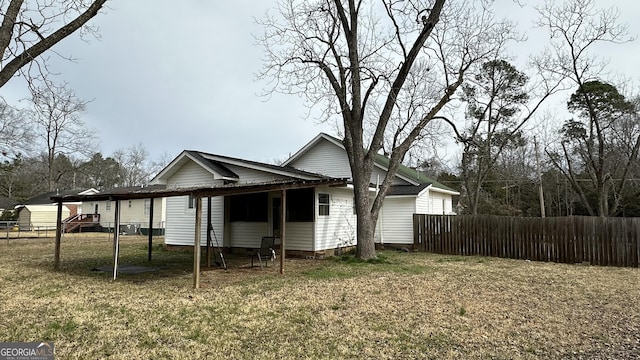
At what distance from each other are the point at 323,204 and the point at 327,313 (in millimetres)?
7853

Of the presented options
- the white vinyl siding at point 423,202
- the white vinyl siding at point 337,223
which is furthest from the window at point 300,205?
the white vinyl siding at point 423,202

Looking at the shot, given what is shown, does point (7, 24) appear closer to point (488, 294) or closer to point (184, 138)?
point (488, 294)

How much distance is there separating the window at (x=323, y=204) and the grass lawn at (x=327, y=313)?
3391 mm

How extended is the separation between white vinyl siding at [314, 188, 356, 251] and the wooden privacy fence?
284 cm

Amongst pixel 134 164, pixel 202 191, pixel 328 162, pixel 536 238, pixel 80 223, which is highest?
pixel 134 164

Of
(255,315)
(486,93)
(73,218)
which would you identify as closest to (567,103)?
(486,93)

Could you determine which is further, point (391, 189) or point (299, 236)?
point (391, 189)

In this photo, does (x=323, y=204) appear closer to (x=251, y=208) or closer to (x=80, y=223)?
(x=251, y=208)

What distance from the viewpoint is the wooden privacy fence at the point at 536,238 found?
39.5 ft

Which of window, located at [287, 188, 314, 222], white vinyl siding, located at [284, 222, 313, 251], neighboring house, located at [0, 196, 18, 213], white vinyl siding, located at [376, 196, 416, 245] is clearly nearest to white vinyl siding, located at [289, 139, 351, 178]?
white vinyl siding, located at [376, 196, 416, 245]

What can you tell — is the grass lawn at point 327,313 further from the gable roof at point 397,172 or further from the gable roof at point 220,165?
the gable roof at point 397,172

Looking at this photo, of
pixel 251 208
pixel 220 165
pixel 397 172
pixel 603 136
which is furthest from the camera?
pixel 603 136

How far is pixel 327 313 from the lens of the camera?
6242 mm

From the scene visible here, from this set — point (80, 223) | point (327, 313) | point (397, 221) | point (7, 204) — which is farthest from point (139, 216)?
point (327, 313)
